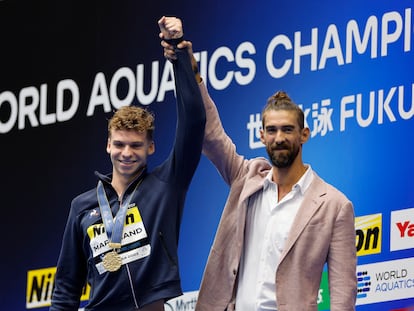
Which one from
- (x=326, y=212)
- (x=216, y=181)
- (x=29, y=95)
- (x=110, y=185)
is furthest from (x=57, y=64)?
(x=326, y=212)

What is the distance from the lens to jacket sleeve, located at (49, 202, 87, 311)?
463 cm

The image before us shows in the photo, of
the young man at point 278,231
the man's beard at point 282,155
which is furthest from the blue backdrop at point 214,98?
the man's beard at point 282,155

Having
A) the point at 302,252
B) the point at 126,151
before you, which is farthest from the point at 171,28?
the point at 302,252

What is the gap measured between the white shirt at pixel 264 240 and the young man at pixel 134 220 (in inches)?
10.0

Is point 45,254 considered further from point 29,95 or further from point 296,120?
point 296,120

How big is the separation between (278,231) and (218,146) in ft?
1.42

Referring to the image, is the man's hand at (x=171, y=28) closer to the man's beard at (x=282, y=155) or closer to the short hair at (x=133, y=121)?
the short hair at (x=133, y=121)

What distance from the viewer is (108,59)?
7.06 m

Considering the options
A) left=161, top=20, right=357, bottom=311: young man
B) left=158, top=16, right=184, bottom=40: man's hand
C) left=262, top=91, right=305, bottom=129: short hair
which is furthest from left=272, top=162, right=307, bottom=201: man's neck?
left=158, top=16, right=184, bottom=40: man's hand

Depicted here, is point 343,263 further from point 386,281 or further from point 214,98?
point 214,98

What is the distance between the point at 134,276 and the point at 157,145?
2.40 meters

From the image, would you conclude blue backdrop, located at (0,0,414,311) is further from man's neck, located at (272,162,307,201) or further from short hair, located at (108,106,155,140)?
short hair, located at (108,106,155,140)

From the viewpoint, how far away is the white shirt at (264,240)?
4352mm

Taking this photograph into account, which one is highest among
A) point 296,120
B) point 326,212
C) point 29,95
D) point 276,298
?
point 29,95
